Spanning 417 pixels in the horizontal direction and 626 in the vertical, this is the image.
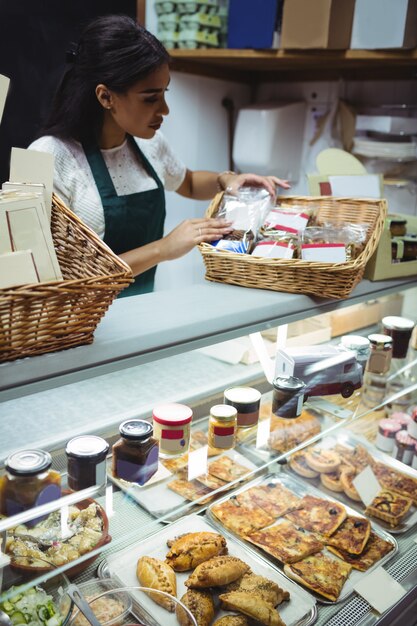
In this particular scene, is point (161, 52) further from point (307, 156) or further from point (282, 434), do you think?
point (307, 156)

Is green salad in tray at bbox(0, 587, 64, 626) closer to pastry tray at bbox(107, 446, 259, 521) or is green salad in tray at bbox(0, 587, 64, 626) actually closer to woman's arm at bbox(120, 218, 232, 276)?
pastry tray at bbox(107, 446, 259, 521)

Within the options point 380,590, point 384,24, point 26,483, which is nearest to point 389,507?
point 380,590

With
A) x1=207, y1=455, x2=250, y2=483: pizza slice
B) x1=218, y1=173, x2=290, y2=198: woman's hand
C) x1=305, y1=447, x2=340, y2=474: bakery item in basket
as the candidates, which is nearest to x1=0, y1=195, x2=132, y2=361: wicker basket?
x1=207, y1=455, x2=250, y2=483: pizza slice

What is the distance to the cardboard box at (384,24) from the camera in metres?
2.79

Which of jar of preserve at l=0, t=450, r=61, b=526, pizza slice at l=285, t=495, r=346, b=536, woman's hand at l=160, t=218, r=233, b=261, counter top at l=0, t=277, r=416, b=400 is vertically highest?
woman's hand at l=160, t=218, r=233, b=261

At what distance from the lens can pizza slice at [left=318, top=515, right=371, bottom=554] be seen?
1455 millimetres

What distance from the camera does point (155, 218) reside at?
8.05 feet

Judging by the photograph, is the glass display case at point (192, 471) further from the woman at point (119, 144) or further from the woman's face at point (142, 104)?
the woman's face at point (142, 104)

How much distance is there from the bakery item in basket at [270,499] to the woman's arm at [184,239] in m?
0.69

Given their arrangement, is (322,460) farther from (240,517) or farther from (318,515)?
(240,517)

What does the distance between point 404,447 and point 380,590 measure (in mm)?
559

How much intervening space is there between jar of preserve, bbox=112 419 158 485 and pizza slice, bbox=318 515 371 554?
571 mm

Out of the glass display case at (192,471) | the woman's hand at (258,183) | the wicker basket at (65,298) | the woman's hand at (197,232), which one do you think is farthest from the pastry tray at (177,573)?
the woman's hand at (258,183)

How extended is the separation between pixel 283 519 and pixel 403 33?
7.81ft
